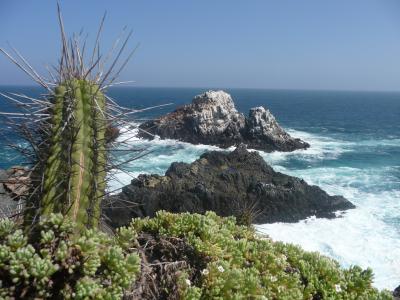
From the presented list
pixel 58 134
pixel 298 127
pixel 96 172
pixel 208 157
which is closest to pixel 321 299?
pixel 96 172

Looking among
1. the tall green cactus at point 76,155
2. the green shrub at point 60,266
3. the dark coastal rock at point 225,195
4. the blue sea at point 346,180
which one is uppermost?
the tall green cactus at point 76,155

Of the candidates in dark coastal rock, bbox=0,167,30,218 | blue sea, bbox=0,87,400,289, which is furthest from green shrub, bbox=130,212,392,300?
dark coastal rock, bbox=0,167,30,218

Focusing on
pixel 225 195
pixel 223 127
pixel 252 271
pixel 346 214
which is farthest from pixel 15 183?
pixel 223 127

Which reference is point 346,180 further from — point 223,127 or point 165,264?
point 165,264

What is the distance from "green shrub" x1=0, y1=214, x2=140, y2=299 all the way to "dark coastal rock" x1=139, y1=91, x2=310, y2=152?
37563 mm

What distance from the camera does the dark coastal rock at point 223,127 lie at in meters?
42.3

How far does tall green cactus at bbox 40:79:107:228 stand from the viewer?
3.75 metres

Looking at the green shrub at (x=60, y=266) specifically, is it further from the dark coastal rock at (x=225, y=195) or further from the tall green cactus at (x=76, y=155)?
the dark coastal rock at (x=225, y=195)

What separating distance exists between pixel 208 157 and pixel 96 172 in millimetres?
23650

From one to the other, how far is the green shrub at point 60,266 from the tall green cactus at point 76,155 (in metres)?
0.62

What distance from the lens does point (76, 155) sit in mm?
3818

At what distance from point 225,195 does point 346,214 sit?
6574 millimetres

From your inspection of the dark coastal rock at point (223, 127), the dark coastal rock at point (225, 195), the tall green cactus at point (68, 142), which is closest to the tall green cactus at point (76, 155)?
the tall green cactus at point (68, 142)

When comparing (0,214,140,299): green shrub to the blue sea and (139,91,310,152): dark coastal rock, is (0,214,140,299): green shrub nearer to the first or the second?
the blue sea
